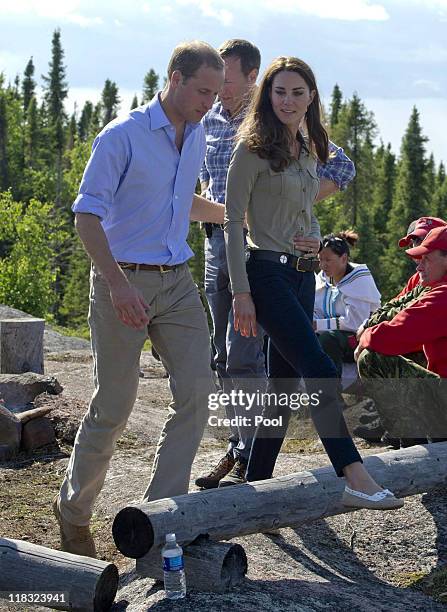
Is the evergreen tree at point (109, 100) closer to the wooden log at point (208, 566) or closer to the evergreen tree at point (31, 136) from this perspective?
the evergreen tree at point (31, 136)

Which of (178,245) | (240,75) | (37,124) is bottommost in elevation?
(178,245)

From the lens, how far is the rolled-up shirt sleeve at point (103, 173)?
4062mm

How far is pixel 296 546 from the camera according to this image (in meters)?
4.91

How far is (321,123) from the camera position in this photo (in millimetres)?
4941

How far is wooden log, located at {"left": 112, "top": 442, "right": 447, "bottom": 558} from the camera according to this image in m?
4.10

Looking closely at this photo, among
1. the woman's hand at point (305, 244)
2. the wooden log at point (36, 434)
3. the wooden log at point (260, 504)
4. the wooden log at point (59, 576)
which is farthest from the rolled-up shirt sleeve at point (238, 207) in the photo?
the wooden log at point (36, 434)

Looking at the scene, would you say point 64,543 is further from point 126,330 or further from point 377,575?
point 377,575

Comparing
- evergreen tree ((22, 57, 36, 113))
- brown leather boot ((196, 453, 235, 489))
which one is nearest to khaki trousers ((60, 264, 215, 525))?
brown leather boot ((196, 453, 235, 489))

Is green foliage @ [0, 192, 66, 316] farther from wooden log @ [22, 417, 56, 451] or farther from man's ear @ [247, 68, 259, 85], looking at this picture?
man's ear @ [247, 68, 259, 85]

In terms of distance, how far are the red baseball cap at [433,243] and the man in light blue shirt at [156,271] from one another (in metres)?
1.73

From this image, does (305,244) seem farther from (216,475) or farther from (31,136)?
(31,136)

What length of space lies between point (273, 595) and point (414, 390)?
2.00 m

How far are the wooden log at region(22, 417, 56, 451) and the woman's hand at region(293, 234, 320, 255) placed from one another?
117 inches

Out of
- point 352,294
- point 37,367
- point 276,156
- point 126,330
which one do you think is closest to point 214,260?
point 276,156
